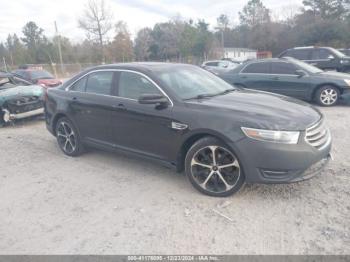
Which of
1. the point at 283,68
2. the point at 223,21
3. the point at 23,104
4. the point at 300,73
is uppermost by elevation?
the point at 223,21

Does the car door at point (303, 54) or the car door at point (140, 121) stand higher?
the car door at point (303, 54)

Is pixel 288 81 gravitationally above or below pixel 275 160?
above

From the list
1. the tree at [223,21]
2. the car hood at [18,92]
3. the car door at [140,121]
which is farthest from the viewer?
the tree at [223,21]

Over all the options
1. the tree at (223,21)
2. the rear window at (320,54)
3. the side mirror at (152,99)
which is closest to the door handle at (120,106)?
the side mirror at (152,99)

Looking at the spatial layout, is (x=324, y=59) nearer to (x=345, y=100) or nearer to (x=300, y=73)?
(x=345, y=100)

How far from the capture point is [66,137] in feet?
18.1

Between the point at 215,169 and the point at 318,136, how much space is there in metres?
1.26

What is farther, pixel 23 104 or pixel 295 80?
pixel 295 80

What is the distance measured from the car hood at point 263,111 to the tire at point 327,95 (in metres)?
4.98

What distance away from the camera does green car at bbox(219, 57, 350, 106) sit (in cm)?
842

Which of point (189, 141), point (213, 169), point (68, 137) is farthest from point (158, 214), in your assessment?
point (68, 137)

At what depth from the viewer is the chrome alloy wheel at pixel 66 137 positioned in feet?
17.8

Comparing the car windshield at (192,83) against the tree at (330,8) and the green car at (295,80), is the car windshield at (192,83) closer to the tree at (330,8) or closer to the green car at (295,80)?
the green car at (295,80)

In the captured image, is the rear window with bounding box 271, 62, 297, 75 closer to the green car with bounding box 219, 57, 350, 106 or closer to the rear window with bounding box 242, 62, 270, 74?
the green car with bounding box 219, 57, 350, 106
